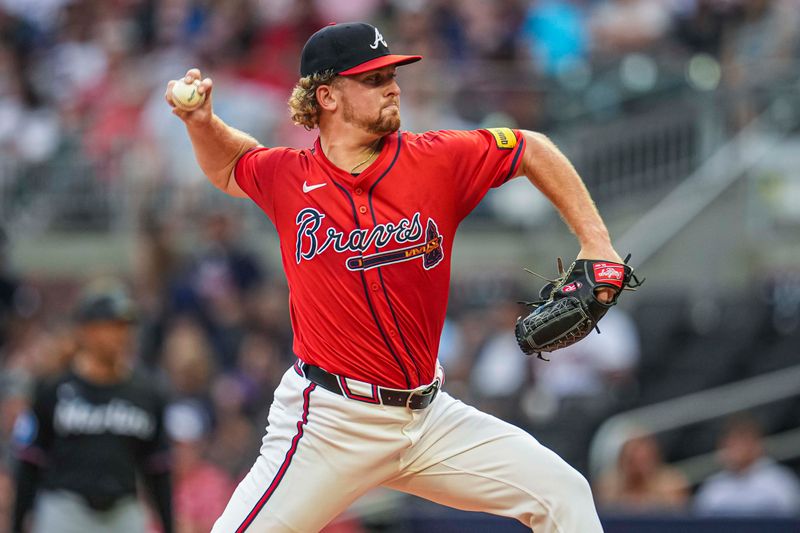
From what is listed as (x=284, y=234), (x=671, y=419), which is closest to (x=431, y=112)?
(x=671, y=419)

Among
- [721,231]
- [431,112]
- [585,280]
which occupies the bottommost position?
[721,231]

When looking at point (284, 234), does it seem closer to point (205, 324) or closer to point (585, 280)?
point (585, 280)

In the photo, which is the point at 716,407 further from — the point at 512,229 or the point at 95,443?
the point at 95,443

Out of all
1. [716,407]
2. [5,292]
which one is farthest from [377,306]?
[5,292]

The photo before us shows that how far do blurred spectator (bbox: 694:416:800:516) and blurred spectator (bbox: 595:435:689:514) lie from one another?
0.75 feet

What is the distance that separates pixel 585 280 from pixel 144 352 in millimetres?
7304

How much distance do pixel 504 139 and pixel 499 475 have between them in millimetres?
1236

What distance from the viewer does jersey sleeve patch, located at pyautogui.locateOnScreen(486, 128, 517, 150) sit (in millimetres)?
5102

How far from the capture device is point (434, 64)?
12859 mm

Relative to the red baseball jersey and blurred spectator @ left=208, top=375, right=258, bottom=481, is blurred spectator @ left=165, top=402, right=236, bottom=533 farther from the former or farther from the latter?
the red baseball jersey

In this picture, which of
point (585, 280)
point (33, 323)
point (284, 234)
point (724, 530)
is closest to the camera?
point (585, 280)

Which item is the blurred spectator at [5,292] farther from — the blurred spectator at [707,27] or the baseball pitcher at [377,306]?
the baseball pitcher at [377,306]

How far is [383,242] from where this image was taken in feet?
16.3

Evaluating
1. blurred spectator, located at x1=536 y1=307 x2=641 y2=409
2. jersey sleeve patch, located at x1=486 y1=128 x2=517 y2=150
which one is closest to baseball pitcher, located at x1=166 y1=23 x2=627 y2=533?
jersey sleeve patch, located at x1=486 y1=128 x2=517 y2=150
